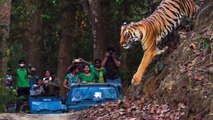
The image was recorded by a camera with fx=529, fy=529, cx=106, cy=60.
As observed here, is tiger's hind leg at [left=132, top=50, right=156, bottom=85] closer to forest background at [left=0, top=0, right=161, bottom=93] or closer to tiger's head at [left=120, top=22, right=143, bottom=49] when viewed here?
tiger's head at [left=120, top=22, right=143, bottom=49]

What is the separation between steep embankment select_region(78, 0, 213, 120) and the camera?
22.9 ft

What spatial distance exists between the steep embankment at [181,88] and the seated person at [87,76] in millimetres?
3132

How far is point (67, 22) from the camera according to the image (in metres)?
19.7

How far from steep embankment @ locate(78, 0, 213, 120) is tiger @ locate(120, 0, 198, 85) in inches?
8.7

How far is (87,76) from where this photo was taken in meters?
13.3

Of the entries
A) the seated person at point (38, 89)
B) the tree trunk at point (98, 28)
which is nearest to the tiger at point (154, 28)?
the seated person at point (38, 89)

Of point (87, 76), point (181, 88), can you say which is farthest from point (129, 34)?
point (87, 76)

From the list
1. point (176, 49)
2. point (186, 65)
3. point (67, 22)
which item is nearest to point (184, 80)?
point (186, 65)

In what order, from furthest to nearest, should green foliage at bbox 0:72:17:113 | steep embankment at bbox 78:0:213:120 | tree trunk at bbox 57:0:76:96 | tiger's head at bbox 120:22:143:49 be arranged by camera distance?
tree trunk at bbox 57:0:76:96 < green foliage at bbox 0:72:17:113 < tiger's head at bbox 120:22:143:49 < steep embankment at bbox 78:0:213:120

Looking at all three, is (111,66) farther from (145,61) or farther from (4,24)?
(145,61)

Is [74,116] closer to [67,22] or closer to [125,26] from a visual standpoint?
[125,26]

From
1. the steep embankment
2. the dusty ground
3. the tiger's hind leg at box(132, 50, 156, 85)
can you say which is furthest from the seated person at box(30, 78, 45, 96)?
the tiger's hind leg at box(132, 50, 156, 85)

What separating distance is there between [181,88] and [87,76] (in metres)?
5.95

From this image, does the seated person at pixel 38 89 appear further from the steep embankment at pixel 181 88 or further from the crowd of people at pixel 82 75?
the steep embankment at pixel 181 88
